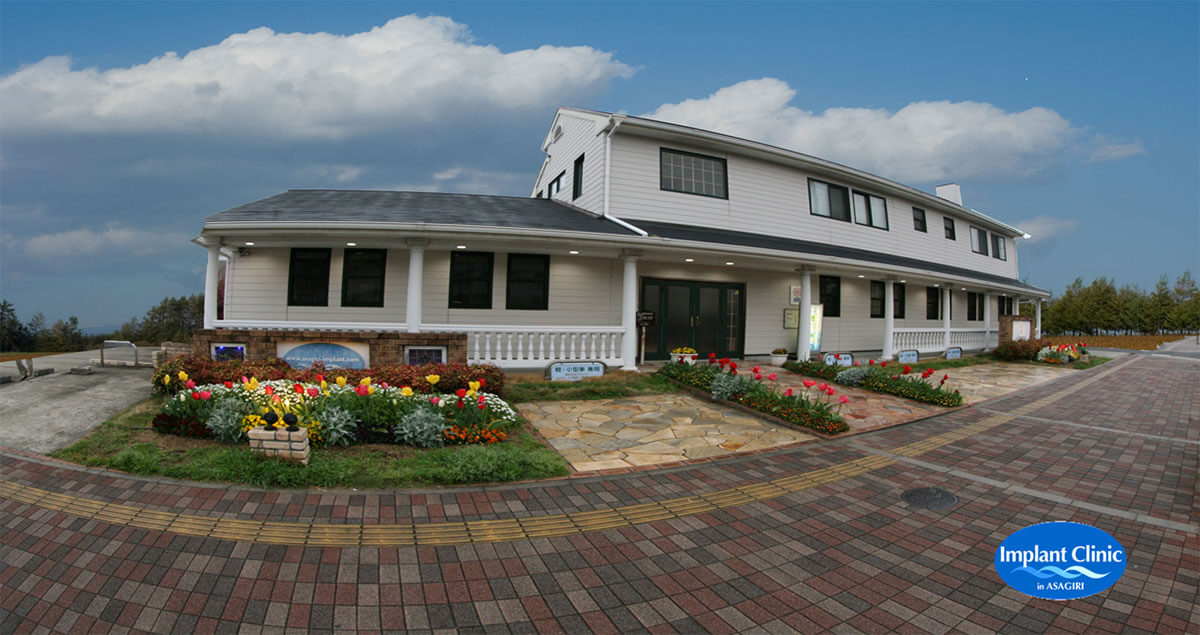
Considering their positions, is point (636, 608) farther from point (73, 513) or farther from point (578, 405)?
point (578, 405)

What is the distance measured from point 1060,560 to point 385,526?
528cm

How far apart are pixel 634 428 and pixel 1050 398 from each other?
35.1 ft

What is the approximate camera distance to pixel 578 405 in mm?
8562

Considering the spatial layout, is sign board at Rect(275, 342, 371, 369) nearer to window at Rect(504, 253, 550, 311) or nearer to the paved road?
the paved road

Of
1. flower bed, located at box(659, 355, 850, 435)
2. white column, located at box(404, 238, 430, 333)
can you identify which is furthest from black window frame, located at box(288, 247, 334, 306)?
flower bed, located at box(659, 355, 850, 435)

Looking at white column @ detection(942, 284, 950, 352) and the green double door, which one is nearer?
the green double door

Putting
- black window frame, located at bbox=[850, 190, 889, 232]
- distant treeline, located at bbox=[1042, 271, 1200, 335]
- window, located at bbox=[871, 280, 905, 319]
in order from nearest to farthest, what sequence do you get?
black window frame, located at bbox=[850, 190, 889, 232], window, located at bbox=[871, 280, 905, 319], distant treeline, located at bbox=[1042, 271, 1200, 335]

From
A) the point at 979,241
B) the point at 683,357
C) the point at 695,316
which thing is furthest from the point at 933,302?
the point at 683,357

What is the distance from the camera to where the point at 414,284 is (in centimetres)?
1023

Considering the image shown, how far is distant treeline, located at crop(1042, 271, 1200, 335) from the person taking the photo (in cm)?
3956

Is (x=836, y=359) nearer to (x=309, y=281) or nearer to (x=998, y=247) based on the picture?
A: (x=309, y=281)

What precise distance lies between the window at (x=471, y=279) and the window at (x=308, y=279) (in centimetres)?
323

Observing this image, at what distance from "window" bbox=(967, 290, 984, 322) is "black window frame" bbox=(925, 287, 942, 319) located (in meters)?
3.37

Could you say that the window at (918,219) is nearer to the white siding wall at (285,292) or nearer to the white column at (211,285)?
the white siding wall at (285,292)
